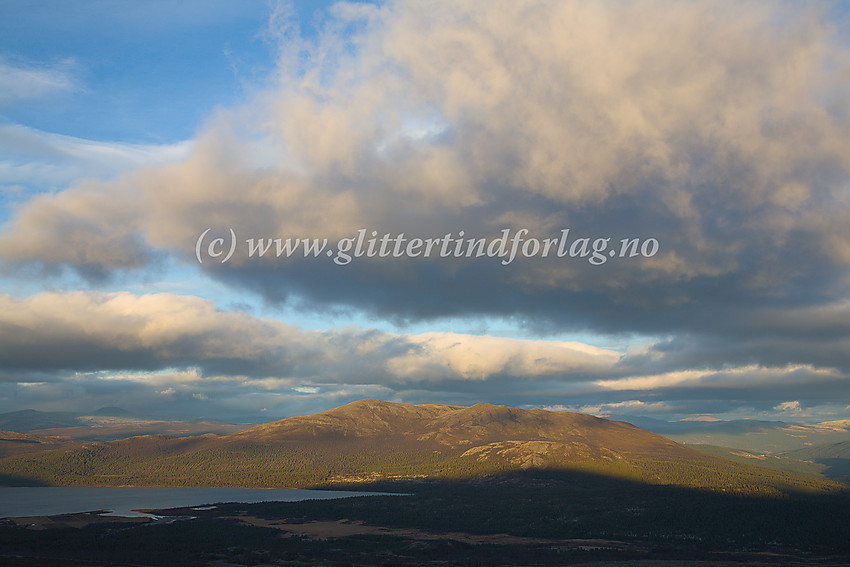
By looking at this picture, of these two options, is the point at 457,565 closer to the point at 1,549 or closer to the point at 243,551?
the point at 243,551

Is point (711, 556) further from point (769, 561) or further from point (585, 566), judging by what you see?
point (585, 566)

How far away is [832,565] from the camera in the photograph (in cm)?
17738

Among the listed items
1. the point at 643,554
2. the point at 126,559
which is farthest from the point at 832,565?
the point at 126,559

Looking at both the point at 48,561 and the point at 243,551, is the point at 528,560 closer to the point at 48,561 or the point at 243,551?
the point at 243,551

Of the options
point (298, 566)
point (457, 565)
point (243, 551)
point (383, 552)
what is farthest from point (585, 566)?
point (243, 551)

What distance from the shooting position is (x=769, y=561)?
18325 centimetres

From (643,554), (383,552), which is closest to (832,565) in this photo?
(643,554)

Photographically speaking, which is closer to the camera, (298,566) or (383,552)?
(298,566)

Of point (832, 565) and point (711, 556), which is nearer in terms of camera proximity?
point (832, 565)

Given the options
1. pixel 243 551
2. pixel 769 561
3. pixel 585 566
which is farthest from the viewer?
pixel 243 551

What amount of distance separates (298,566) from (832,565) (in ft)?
500

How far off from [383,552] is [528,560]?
47.0 meters

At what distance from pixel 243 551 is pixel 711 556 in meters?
148

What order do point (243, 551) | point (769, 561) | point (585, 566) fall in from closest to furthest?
point (585, 566) < point (769, 561) < point (243, 551)
